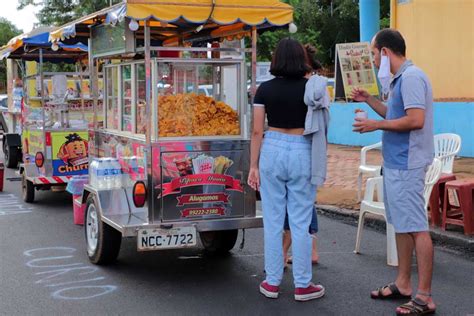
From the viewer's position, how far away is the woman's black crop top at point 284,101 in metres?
4.87

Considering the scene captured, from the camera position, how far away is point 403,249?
492cm

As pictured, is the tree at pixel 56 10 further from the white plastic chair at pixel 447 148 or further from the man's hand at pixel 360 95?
the man's hand at pixel 360 95

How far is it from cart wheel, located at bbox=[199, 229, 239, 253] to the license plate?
1030 mm

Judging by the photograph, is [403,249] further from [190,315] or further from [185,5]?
[185,5]

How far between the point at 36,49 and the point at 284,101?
653cm

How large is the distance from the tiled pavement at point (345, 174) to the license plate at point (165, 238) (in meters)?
3.90

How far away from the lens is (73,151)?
975 centimetres

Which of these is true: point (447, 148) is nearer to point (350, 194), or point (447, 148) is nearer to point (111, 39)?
point (350, 194)

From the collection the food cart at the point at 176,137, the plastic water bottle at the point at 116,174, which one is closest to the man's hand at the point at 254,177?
the food cart at the point at 176,137

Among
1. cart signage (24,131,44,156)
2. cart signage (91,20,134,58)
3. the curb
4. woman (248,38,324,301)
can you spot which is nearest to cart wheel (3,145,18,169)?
cart signage (24,131,44,156)

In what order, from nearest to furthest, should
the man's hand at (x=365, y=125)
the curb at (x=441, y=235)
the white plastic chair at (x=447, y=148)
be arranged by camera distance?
the man's hand at (x=365, y=125), the curb at (x=441, y=235), the white plastic chair at (x=447, y=148)

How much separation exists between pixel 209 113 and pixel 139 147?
688 mm

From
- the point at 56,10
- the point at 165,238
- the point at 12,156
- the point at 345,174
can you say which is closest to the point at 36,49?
the point at 12,156

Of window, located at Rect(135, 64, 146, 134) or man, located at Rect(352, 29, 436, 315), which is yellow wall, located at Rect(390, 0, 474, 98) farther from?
man, located at Rect(352, 29, 436, 315)
